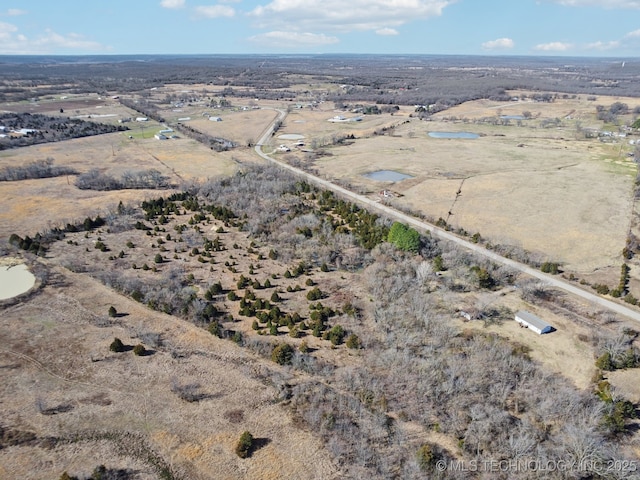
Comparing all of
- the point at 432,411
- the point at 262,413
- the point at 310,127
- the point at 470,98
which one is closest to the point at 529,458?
the point at 432,411

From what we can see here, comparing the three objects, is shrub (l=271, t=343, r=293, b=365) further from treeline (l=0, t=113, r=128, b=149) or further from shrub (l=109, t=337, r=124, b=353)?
treeline (l=0, t=113, r=128, b=149)

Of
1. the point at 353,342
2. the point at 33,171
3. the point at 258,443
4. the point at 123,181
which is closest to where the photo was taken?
the point at 258,443

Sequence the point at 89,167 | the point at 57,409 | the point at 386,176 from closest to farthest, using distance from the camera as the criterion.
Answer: the point at 57,409, the point at 386,176, the point at 89,167

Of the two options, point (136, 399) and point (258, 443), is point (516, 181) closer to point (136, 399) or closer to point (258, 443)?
point (258, 443)

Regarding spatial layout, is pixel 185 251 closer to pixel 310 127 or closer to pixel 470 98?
pixel 310 127

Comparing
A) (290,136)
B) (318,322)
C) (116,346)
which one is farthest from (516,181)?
(116,346)

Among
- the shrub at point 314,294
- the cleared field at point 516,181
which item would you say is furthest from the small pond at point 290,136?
the shrub at point 314,294
